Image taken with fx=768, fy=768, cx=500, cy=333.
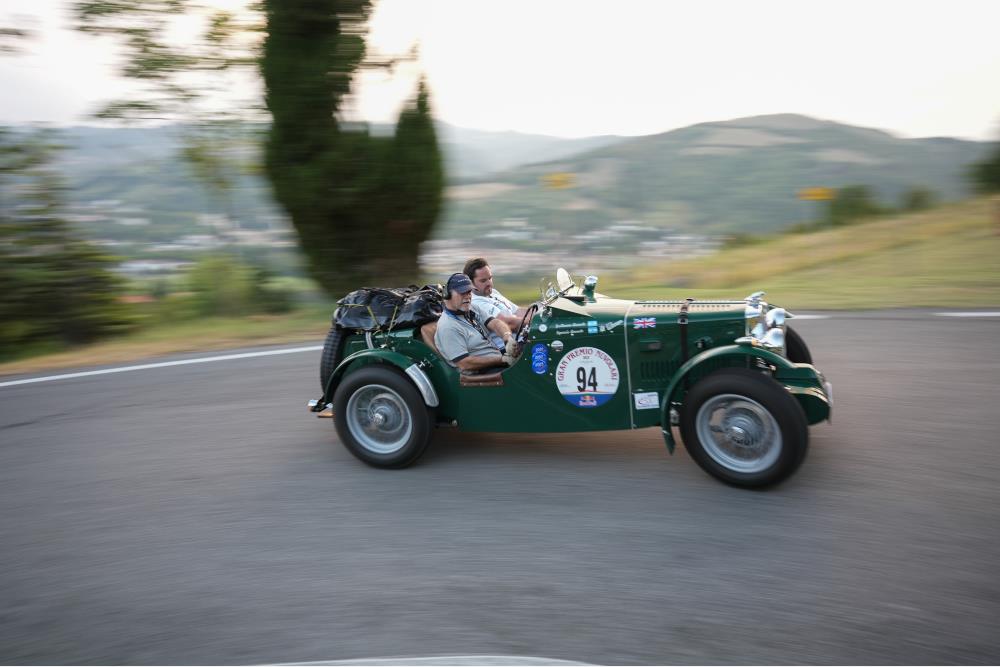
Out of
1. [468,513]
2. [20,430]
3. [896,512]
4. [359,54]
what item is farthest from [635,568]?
[359,54]

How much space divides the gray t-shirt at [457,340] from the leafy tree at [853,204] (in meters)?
22.0

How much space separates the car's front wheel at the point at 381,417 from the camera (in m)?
5.29

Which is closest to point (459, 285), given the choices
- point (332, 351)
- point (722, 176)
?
point (332, 351)

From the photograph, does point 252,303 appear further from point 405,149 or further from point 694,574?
point 694,574

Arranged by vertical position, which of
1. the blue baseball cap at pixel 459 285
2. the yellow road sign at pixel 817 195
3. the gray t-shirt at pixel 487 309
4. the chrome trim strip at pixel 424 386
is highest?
the yellow road sign at pixel 817 195

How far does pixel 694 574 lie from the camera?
374cm

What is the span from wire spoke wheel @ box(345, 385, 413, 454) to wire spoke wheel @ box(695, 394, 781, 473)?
2.06 m

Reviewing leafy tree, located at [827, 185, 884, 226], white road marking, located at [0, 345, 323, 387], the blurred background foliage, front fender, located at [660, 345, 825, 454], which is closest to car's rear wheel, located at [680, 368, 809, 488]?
front fender, located at [660, 345, 825, 454]

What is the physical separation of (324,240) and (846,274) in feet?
29.0

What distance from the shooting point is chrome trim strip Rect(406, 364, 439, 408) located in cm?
528

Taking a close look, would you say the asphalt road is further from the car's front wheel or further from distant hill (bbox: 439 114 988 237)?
distant hill (bbox: 439 114 988 237)

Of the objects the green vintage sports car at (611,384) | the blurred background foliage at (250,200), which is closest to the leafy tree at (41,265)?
the blurred background foliage at (250,200)

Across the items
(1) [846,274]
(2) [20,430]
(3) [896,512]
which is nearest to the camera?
(3) [896,512]

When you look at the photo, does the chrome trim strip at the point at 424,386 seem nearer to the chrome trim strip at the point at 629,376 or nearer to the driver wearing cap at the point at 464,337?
the driver wearing cap at the point at 464,337
